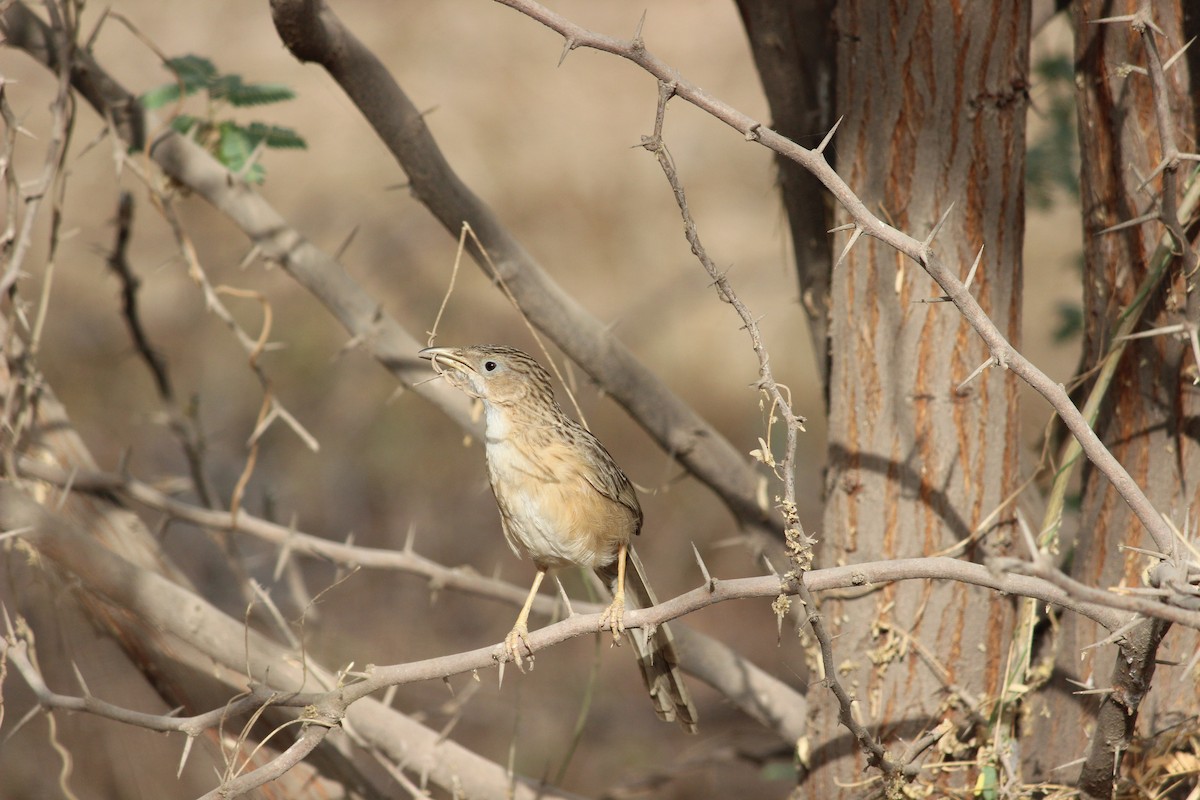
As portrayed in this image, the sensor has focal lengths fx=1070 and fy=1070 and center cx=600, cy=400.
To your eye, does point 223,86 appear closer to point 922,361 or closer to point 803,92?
point 803,92

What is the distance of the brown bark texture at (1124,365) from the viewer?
278cm

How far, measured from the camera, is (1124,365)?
291cm

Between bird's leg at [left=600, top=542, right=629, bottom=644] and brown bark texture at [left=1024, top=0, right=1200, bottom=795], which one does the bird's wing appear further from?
brown bark texture at [left=1024, top=0, right=1200, bottom=795]

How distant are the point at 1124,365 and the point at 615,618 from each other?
5.07 feet

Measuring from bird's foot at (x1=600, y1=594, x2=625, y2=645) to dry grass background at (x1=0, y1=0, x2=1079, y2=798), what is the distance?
2096mm

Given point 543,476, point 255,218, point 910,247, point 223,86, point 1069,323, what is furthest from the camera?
point 1069,323

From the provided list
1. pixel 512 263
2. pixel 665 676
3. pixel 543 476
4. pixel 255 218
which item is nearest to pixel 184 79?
pixel 255 218

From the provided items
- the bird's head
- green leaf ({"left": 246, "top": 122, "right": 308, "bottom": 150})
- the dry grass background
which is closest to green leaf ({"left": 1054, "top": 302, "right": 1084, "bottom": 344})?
the dry grass background

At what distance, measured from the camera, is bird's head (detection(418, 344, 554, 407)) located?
301 cm

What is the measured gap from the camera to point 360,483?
385 inches

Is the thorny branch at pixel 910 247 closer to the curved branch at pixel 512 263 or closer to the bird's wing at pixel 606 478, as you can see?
the curved branch at pixel 512 263

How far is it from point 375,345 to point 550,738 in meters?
4.60

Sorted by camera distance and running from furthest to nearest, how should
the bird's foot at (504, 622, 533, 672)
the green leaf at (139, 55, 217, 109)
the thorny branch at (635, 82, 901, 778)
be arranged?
the green leaf at (139, 55, 217, 109) < the bird's foot at (504, 622, 533, 672) < the thorny branch at (635, 82, 901, 778)

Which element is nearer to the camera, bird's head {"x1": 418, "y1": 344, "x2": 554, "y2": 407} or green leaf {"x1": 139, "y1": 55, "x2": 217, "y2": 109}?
bird's head {"x1": 418, "y1": 344, "x2": 554, "y2": 407}
